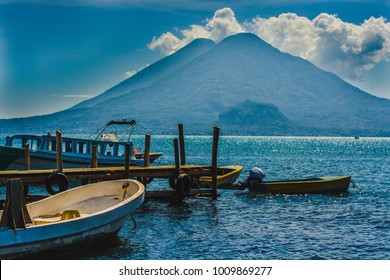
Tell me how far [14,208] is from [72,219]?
88.7 inches

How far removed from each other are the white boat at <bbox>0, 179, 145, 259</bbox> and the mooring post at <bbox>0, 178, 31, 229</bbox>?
12 cm

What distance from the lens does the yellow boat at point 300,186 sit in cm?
3903

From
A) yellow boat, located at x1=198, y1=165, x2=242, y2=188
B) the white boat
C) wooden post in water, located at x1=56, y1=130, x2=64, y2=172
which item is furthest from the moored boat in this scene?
the white boat

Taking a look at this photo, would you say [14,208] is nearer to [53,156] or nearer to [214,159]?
[214,159]

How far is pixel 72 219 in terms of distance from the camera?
64.1 ft

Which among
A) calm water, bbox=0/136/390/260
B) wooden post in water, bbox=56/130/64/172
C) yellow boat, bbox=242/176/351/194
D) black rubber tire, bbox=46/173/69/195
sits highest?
wooden post in water, bbox=56/130/64/172

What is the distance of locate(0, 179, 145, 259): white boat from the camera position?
711 inches

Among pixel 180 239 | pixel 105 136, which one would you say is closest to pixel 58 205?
pixel 180 239

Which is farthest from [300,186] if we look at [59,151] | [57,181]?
[57,181]

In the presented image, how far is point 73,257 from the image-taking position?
65.4 ft

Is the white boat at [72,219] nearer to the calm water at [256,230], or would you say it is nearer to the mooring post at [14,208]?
the mooring post at [14,208]

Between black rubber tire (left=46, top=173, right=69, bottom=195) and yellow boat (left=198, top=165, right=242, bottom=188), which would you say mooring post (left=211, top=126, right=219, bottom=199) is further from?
black rubber tire (left=46, top=173, right=69, bottom=195)
